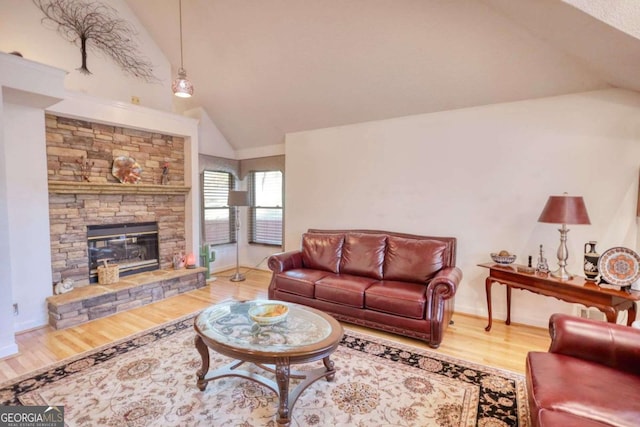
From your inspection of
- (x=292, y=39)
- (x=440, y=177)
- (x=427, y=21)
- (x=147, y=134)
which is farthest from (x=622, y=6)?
(x=147, y=134)

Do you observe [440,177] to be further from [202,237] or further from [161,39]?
[161,39]

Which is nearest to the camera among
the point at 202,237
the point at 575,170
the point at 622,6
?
the point at 622,6

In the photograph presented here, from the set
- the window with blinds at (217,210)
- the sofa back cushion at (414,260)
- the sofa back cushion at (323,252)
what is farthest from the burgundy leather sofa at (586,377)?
the window with blinds at (217,210)

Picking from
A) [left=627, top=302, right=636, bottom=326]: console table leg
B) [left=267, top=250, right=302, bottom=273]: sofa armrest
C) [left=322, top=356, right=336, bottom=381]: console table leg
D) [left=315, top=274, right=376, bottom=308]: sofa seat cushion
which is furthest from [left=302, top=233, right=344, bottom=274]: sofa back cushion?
[left=627, top=302, right=636, bottom=326]: console table leg

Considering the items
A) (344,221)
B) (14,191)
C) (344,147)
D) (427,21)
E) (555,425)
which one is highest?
(427,21)

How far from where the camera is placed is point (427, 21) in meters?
2.88

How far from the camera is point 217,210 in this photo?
5617 mm

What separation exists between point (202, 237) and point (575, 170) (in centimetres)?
527

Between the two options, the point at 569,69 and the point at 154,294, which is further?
the point at 154,294

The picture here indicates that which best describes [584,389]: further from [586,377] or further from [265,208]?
[265,208]

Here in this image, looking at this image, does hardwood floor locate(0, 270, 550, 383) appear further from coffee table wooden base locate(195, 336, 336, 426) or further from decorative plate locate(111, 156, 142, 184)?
decorative plate locate(111, 156, 142, 184)

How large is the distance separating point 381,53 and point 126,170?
143 inches

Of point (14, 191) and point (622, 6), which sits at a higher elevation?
point (622, 6)

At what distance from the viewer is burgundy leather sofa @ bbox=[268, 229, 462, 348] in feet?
9.26
